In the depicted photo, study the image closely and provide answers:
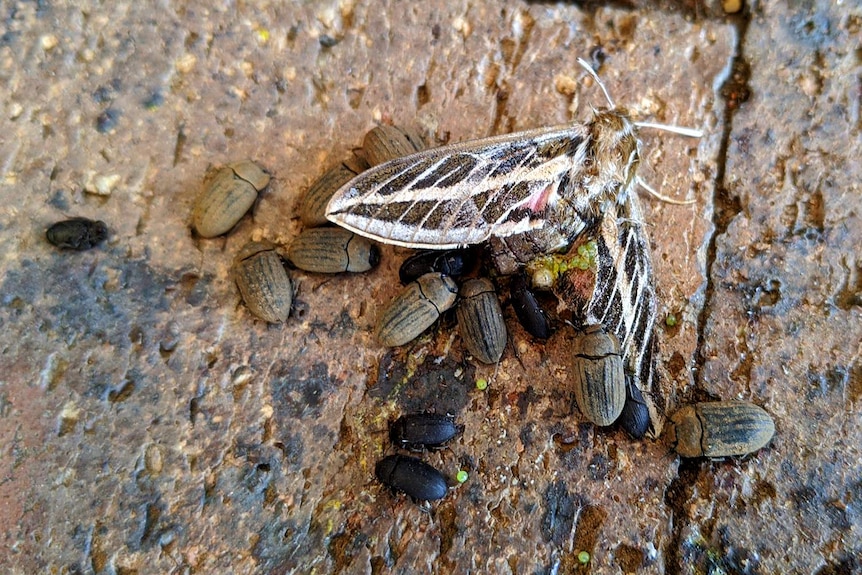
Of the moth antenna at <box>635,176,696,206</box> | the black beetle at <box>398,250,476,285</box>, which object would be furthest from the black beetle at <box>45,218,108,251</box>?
the moth antenna at <box>635,176,696,206</box>

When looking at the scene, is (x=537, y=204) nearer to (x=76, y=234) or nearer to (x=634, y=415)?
(x=634, y=415)

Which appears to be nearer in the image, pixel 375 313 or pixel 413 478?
pixel 413 478

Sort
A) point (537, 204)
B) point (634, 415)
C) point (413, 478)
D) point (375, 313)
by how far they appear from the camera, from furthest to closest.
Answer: point (375, 313) < point (537, 204) < point (634, 415) < point (413, 478)

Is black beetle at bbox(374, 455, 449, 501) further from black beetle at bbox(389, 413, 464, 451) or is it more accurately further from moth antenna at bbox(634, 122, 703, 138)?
moth antenna at bbox(634, 122, 703, 138)

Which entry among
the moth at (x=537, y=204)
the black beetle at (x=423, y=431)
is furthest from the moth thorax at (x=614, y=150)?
→ the black beetle at (x=423, y=431)

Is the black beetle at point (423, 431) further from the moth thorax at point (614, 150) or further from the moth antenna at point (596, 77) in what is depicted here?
the moth antenna at point (596, 77)

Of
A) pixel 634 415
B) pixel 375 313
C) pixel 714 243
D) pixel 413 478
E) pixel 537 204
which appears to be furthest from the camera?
pixel 714 243

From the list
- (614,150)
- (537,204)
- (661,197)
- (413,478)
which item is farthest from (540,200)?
(413,478)
